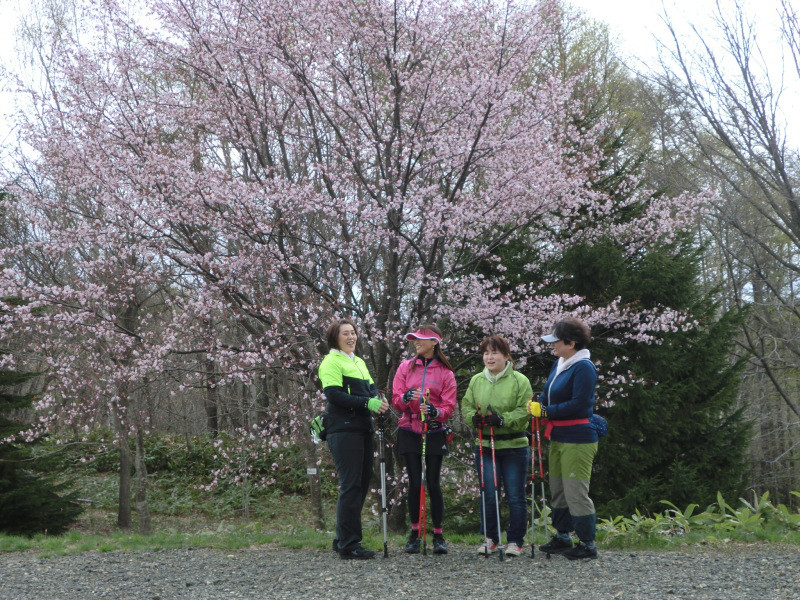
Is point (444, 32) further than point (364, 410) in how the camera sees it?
Yes

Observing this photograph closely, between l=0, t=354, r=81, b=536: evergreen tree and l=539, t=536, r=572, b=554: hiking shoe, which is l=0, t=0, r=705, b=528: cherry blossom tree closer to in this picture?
l=0, t=354, r=81, b=536: evergreen tree

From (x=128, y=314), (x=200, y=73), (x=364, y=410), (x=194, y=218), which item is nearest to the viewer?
(x=364, y=410)

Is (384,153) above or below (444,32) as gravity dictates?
below

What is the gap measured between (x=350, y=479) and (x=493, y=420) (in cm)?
114

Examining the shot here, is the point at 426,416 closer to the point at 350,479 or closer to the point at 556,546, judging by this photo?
the point at 350,479

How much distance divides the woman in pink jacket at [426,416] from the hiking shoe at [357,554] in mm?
359

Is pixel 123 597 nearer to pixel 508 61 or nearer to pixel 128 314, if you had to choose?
pixel 508 61

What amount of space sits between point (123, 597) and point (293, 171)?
291 inches

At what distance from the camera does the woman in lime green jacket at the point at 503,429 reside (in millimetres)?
5145

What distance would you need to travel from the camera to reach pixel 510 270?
9953 mm

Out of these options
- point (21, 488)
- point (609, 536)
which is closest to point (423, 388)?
point (609, 536)

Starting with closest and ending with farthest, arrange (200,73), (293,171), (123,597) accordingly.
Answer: (123,597) < (200,73) < (293,171)

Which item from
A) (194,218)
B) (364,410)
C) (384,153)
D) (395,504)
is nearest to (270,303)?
(194,218)

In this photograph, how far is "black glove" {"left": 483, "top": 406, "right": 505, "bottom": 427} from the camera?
16.5ft
